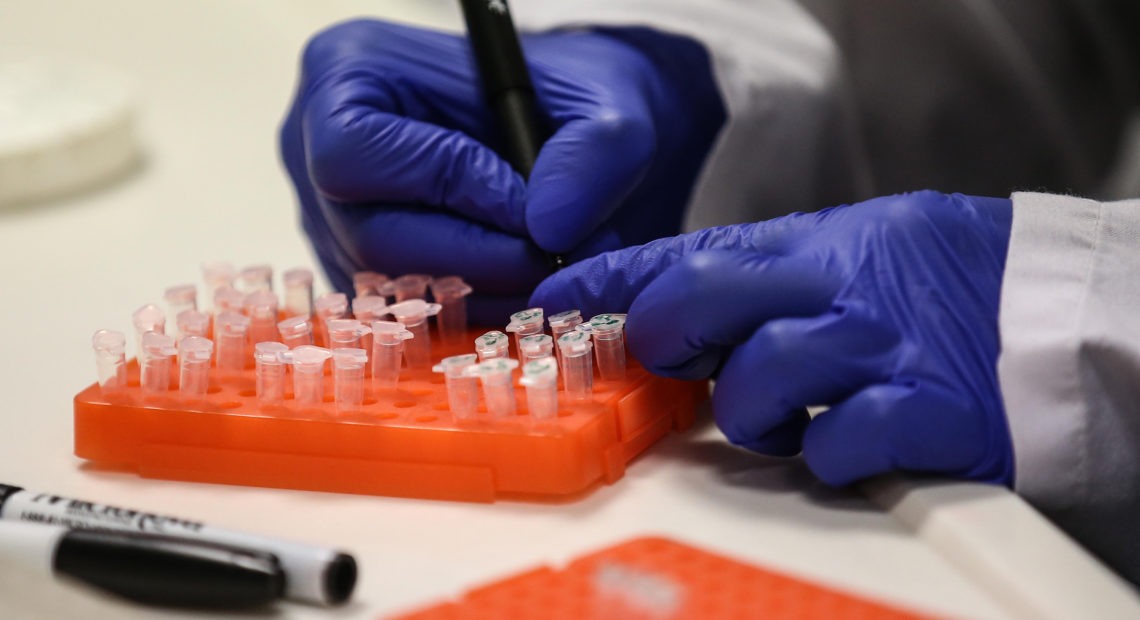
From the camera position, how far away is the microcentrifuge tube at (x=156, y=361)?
77cm

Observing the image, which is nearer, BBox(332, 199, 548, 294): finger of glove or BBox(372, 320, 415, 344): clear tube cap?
BBox(372, 320, 415, 344): clear tube cap

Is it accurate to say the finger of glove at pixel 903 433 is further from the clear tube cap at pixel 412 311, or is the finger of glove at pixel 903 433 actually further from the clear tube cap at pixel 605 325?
the clear tube cap at pixel 412 311

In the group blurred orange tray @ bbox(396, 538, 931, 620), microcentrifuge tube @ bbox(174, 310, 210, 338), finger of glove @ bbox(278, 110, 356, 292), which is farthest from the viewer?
finger of glove @ bbox(278, 110, 356, 292)

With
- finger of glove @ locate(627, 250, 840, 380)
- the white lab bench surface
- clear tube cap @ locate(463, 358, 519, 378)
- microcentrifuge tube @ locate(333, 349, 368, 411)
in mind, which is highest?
finger of glove @ locate(627, 250, 840, 380)

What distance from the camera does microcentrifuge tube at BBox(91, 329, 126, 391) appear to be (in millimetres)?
783

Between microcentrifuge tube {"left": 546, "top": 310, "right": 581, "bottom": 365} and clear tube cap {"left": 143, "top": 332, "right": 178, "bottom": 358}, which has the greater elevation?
clear tube cap {"left": 143, "top": 332, "right": 178, "bottom": 358}

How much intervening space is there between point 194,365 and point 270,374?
0.21 feet

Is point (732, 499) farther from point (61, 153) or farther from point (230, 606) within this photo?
point (61, 153)

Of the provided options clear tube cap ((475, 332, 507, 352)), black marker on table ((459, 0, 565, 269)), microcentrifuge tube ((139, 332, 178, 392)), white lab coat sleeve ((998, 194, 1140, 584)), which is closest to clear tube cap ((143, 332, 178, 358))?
microcentrifuge tube ((139, 332, 178, 392))

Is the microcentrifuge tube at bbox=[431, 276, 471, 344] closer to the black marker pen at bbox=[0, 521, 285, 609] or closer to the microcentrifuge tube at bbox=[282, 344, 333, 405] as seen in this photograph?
the microcentrifuge tube at bbox=[282, 344, 333, 405]

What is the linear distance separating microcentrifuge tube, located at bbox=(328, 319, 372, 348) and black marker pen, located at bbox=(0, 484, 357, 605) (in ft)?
0.62

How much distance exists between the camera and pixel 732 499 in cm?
67

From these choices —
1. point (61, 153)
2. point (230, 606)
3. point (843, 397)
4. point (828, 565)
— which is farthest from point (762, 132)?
point (61, 153)

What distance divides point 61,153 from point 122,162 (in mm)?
116
